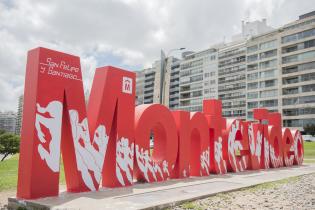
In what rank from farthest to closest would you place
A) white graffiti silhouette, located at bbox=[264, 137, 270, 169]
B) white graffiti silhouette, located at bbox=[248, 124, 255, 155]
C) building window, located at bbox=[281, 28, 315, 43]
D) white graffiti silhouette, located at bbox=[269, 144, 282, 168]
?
building window, located at bbox=[281, 28, 315, 43] → white graffiti silhouette, located at bbox=[269, 144, 282, 168] → white graffiti silhouette, located at bbox=[264, 137, 270, 169] → white graffiti silhouette, located at bbox=[248, 124, 255, 155]

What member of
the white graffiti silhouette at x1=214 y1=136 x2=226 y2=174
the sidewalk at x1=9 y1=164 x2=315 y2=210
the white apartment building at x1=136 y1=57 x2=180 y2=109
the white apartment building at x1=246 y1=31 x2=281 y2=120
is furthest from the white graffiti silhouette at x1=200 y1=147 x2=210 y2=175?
the white apartment building at x1=136 y1=57 x2=180 y2=109

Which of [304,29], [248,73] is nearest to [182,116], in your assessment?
[304,29]

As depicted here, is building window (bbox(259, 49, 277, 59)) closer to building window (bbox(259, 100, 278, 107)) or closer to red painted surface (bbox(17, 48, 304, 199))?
building window (bbox(259, 100, 278, 107))

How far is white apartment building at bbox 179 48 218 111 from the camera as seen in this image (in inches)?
3585

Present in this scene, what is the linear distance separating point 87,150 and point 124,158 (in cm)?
169

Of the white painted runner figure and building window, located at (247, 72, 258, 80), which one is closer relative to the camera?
the white painted runner figure

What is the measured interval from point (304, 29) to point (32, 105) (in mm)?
67455

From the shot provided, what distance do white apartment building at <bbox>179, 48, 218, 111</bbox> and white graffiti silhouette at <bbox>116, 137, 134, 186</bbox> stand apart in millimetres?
78806

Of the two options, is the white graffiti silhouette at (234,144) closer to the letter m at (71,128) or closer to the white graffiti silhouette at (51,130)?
the letter m at (71,128)

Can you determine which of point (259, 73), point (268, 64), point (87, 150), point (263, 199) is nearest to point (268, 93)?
point (259, 73)

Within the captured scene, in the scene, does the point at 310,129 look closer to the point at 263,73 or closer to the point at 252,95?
the point at 263,73

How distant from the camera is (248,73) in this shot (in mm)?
80062

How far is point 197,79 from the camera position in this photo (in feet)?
313

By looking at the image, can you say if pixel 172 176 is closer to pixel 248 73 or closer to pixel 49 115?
pixel 49 115
